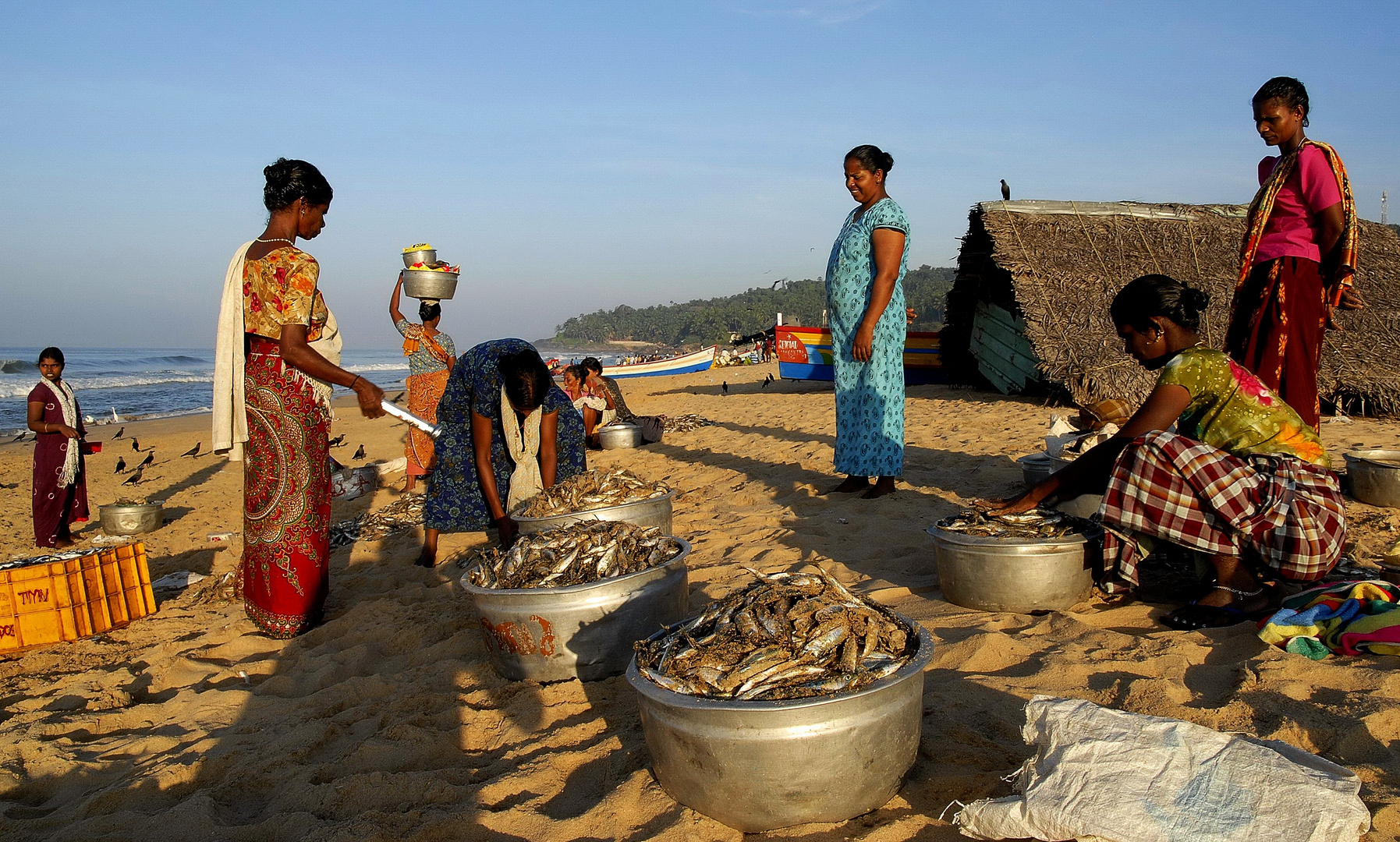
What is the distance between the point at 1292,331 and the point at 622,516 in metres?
3.43

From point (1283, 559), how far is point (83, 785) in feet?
13.4

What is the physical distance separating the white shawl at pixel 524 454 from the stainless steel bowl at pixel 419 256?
3.68m

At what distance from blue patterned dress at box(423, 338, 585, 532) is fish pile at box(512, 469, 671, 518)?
2.00 ft

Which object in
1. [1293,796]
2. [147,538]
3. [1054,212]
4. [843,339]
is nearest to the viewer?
[1293,796]

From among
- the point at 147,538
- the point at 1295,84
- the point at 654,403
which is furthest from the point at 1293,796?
the point at 654,403

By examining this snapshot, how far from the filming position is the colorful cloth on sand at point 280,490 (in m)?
3.86

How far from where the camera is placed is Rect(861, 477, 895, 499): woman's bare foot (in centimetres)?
536

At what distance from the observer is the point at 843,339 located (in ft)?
18.1

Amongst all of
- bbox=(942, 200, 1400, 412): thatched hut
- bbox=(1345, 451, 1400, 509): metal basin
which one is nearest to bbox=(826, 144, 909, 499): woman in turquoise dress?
bbox=(1345, 451, 1400, 509): metal basin

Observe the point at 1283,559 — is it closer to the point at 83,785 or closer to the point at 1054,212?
the point at 83,785

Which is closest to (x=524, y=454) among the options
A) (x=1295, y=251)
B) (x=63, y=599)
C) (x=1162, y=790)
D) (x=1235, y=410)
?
(x=63, y=599)

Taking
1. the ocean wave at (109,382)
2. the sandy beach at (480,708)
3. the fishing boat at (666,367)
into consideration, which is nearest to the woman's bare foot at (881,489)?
the sandy beach at (480,708)

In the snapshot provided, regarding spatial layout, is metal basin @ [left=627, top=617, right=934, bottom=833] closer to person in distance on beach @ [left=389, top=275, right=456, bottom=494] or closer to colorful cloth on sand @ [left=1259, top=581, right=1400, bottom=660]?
colorful cloth on sand @ [left=1259, top=581, right=1400, bottom=660]

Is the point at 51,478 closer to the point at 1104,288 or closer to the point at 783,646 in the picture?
the point at 783,646
